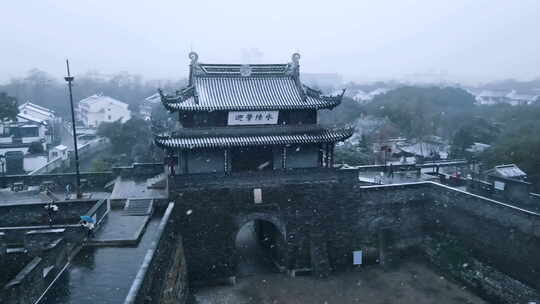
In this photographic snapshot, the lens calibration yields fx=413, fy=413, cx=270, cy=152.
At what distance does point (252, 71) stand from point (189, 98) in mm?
3975

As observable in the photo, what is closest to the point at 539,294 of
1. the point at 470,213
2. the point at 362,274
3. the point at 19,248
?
the point at 470,213

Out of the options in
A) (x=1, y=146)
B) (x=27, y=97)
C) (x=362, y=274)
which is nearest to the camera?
(x=362, y=274)

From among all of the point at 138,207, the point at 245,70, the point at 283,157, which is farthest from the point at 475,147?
the point at 138,207

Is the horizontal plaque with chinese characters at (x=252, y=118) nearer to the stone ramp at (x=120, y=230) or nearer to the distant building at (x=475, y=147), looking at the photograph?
the stone ramp at (x=120, y=230)

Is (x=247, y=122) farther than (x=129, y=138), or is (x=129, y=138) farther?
(x=129, y=138)

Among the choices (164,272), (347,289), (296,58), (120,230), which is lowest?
(347,289)

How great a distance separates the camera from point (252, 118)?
20.1 metres

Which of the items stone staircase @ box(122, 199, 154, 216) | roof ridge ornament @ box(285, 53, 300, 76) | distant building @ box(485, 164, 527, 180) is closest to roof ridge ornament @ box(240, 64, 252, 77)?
roof ridge ornament @ box(285, 53, 300, 76)

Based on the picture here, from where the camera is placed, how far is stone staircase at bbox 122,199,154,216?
18073mm

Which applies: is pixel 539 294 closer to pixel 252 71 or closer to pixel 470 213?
pixel 470 213

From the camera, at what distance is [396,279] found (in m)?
19.1

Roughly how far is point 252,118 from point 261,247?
7.33m

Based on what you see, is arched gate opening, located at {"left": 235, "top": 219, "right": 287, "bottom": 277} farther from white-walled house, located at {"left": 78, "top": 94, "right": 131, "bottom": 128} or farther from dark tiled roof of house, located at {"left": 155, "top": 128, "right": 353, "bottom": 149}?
white-walled house, located at {"left": 78, "top": 94, "right": 131, "bottom": 128}

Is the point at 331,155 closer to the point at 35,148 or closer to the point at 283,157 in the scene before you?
the point at 283,157
